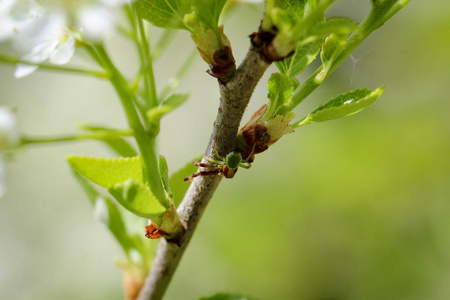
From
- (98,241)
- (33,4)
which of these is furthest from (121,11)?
Result: (98,241)

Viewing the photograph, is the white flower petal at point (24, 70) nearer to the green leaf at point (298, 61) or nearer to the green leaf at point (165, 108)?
the green leaf at point (165, 108)

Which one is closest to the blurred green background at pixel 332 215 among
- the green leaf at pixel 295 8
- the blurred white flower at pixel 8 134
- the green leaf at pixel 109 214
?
the green leaf at pixel 109 214

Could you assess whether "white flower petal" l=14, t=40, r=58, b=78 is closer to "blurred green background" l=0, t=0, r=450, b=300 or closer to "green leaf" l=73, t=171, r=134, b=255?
"green leaf" l=73, t=171, r=134, b=255

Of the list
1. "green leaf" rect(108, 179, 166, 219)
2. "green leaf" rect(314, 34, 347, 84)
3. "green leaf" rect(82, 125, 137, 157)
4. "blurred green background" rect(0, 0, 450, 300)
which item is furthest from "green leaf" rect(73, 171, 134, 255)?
"blurred green background" rect(0, 0, 450, 300)

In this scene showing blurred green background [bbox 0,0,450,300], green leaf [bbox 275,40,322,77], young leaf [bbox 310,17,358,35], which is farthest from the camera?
blurred green background [bbox 0,0,450,300]

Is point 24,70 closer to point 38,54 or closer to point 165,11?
point 38,54

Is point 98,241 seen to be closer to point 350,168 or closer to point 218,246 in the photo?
point 218,246

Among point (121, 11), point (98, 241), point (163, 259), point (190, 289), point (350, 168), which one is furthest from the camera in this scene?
point (98, 241)
